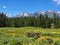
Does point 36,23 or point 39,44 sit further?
point 36,23

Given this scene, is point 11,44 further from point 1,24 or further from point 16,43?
point 1,24

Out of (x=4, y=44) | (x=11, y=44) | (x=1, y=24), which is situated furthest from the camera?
(x=1, y=24)

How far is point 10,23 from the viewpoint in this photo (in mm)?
139750

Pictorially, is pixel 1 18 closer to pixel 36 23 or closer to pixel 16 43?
pixel 36 23

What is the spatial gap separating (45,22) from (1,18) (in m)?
29.7

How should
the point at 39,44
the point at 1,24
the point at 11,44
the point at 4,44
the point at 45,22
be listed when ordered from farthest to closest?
1. the point at 45,22
2. the point at 1,24
3. the point at 4,44
4. the point at 11,44
5. the point at 39,44

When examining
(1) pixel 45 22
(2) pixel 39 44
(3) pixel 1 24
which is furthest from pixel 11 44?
(1) pixel 45 22

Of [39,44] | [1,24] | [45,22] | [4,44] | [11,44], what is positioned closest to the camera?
[39,44]

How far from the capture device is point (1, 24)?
129 metres

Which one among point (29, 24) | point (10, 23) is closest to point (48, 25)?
point (29, 24)

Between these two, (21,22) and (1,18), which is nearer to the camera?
(1,18)

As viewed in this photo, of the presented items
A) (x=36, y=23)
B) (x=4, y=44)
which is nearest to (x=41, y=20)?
(x=36, y=23)

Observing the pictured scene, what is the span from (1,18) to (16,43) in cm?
12156

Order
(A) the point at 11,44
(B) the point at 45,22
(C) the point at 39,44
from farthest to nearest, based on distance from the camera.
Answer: (B) the point at 45,22
(A) the point at 11,44
(C) the point at 39,44
